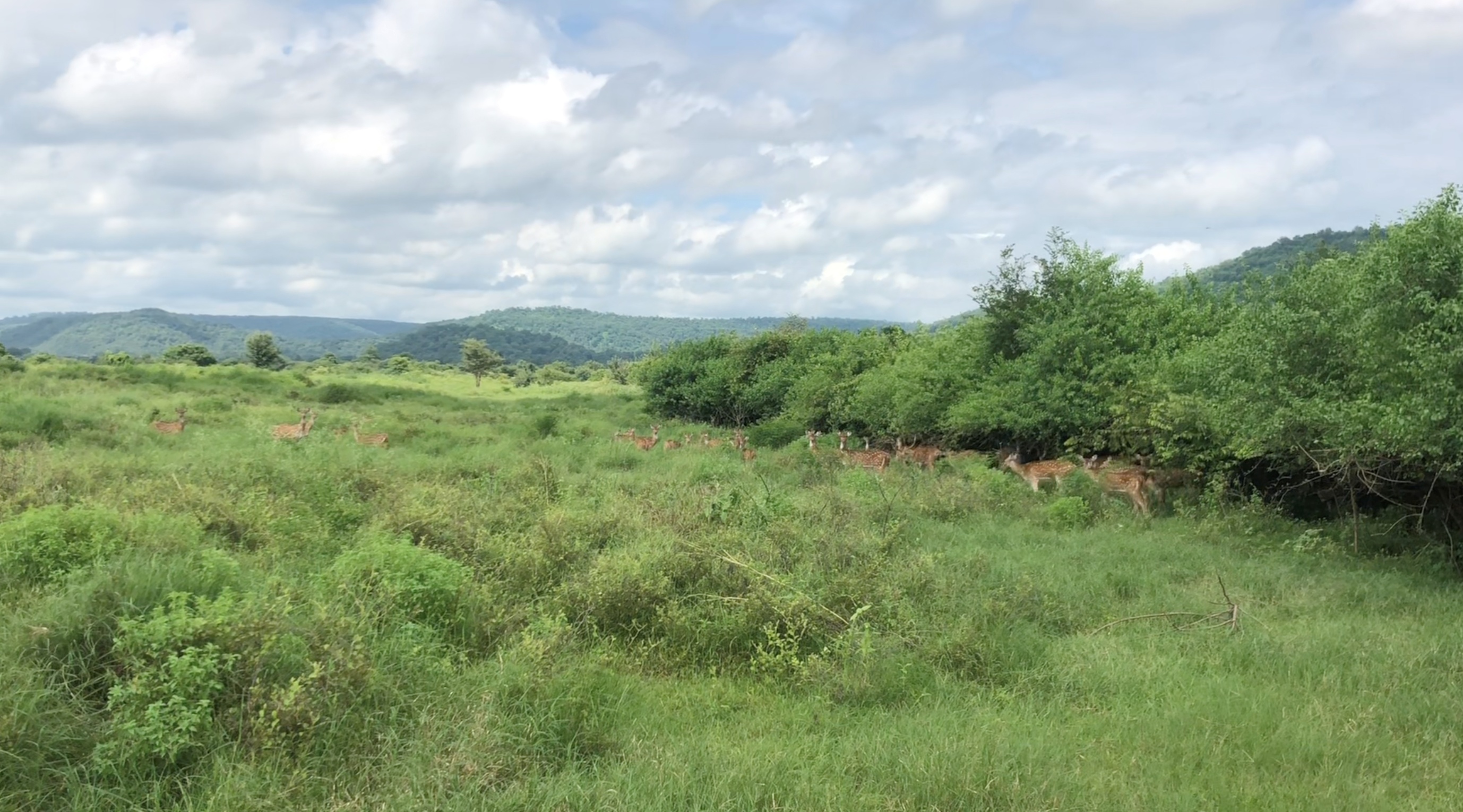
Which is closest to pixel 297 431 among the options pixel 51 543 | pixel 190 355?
pixel 51 543

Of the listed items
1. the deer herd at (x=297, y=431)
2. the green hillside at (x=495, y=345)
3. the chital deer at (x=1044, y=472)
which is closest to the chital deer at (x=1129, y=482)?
the chital deer at (x=1044, y=472)

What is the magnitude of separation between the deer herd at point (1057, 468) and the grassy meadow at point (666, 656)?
2871 millimetres

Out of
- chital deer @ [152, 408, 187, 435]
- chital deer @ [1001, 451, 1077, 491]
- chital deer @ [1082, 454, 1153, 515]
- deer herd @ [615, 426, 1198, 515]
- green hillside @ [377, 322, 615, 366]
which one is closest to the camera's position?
chital deer @ [1082, 454, 1153, 515]

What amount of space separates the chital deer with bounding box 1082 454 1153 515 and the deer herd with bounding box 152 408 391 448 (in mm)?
14301

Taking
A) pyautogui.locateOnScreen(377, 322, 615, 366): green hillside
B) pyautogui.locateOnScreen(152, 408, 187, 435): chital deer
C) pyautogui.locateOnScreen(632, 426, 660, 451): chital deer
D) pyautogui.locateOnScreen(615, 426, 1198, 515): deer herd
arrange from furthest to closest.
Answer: pyautogui.locateOnScreen(377, 322, 615, 366): green hillside → pyautogui.locateOnScreen(632, 426, 660, 451): chital deer → pyautogui.locateOnScreen(152, 408, 187, 435): chital deer → pyautogui.locateOnScreen(615, 426, 1198, 515): deer herd

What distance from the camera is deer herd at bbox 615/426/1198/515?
48.4 feet

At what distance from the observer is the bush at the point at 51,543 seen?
6188 millimetres

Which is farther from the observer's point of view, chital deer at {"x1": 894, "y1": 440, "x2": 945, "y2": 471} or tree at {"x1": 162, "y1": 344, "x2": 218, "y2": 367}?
tree at {"x1": 162, "y1": 344, "x2": 218, "y2": 367}

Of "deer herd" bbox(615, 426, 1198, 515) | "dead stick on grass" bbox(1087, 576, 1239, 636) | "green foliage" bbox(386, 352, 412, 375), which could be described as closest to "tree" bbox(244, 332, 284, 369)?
"green foliage" bbox(386, 352, 412, 375)

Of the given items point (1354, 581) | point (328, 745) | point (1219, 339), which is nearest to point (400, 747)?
point (328, 745)

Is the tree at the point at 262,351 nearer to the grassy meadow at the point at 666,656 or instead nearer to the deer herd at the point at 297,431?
the deer herd at the point at 297,431

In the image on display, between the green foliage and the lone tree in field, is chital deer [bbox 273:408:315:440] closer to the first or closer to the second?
the green foliage

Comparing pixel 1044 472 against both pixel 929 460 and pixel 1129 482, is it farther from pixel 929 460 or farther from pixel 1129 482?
pixel 929 460

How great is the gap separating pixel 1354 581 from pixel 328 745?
10.0 m
